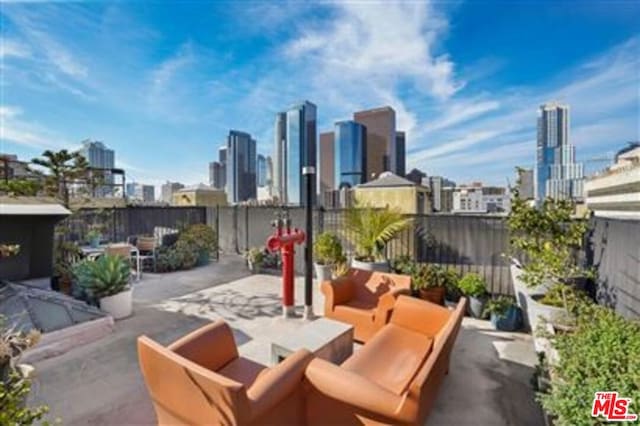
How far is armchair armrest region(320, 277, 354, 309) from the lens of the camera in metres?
3.88

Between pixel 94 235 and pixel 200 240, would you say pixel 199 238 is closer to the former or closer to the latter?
pixel 200 240

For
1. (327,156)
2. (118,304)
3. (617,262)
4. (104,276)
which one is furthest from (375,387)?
(327,156)

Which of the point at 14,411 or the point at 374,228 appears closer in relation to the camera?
the point at 14,411

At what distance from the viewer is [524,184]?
444cm

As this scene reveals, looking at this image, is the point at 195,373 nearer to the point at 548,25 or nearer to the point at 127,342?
the point at 127,342

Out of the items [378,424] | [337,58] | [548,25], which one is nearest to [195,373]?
[378,424]

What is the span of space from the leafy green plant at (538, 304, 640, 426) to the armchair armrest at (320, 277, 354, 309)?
2169 millimetres

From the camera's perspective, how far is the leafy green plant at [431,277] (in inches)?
185

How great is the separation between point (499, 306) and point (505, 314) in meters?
0.12

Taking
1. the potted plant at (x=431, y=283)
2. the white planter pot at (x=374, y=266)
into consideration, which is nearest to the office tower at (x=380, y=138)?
the white planter pot at (x=374, y=266)

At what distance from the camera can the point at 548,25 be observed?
4.81m

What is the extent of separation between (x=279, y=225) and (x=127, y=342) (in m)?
2.21

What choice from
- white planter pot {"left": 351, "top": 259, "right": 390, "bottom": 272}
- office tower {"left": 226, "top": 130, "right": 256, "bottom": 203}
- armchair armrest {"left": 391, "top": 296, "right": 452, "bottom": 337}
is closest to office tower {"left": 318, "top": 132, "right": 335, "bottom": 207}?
office tower {"left": 226, "top": 130, "right": 256, "bottom": 203}

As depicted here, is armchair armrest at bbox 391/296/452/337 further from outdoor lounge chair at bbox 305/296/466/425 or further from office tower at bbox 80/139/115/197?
office tower at bbox 80/139/115/197
